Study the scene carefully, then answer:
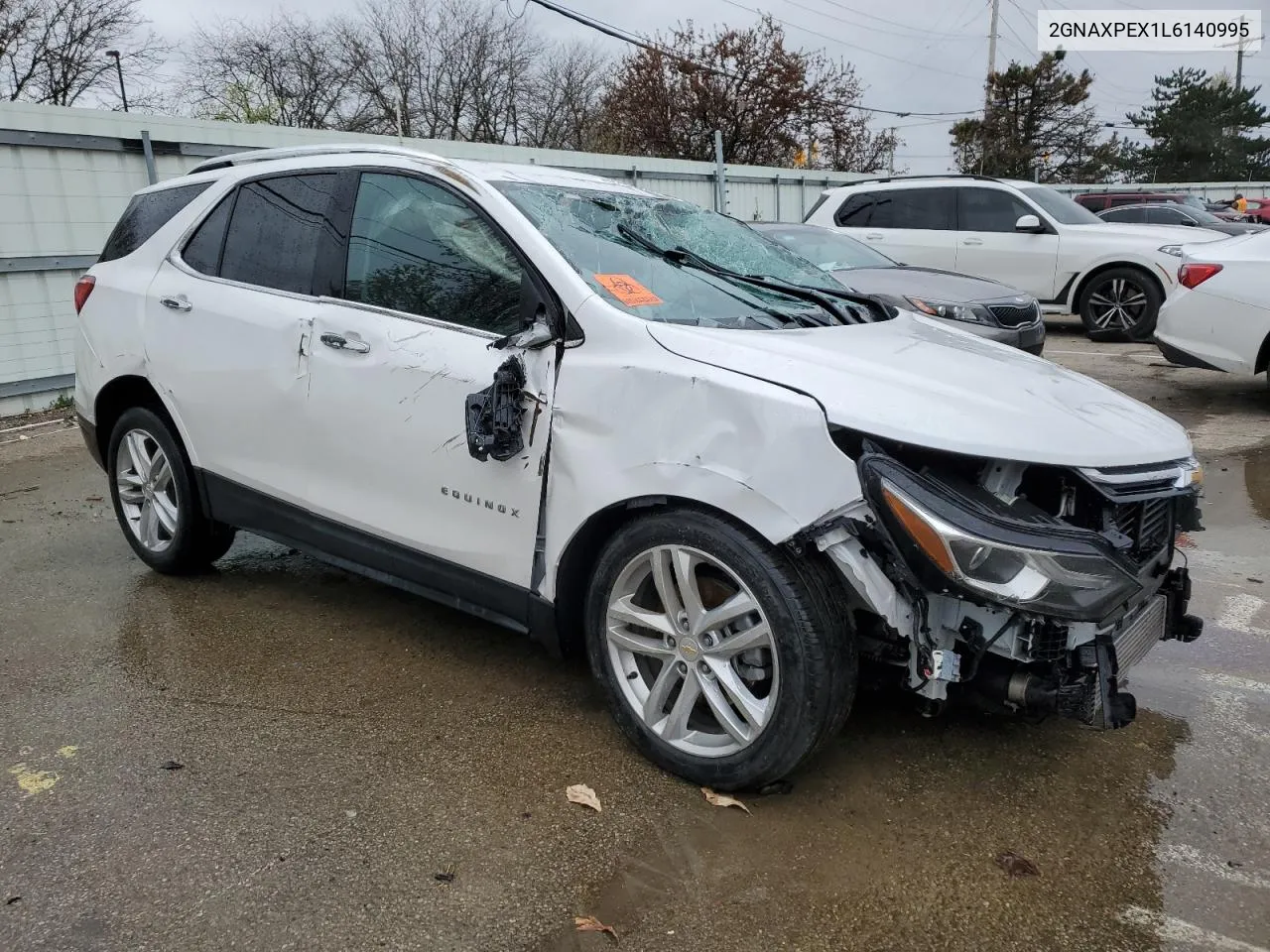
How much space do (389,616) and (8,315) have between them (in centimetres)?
621

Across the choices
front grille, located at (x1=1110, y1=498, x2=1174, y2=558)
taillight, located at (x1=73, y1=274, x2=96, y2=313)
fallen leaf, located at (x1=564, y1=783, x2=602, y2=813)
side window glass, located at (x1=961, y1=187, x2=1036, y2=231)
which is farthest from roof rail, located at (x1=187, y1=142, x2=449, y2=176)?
side window glass, located at (x1=961, y1=187, x2=1036, y2=231)

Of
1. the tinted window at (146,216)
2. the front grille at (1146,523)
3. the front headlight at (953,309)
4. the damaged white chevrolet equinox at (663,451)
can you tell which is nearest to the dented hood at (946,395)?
the damaged white chevrolet equinox at (663,451)

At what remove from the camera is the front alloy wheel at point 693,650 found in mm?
2678

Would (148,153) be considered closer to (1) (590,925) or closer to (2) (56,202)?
(2) (56,202)

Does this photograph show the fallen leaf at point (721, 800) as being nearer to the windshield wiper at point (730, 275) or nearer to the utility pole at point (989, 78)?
the windshield wiper at point (730, 275)

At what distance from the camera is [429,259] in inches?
132

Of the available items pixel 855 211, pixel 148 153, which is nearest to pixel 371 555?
pixel 148 153

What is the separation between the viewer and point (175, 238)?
4.27 m

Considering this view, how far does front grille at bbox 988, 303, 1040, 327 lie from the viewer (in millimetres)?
8008

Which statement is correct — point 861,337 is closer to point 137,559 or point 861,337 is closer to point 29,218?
point 137,559

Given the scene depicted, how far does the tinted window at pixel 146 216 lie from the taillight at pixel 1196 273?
6.94 meters

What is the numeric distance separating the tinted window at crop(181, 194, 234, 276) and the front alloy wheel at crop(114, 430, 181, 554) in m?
0.83

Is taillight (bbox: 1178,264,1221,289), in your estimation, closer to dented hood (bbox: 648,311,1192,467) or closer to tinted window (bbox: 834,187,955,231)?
tinted window (bbox: 834,187,955,231)

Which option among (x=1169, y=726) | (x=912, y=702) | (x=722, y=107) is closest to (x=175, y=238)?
(x=912, y=702)
